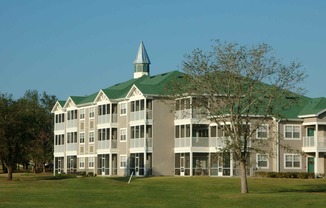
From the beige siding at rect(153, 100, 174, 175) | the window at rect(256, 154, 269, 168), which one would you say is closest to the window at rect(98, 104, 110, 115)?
the beige siding at rect(153, 100, 174, 175)

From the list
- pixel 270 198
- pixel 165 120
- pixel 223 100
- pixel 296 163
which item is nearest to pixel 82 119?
pixel 165 120

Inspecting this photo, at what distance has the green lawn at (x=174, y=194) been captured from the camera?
44581mm

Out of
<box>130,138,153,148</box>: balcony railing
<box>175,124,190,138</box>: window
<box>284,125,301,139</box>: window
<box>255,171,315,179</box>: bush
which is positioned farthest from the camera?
<box>130,138,153,148</box>: balcony railing

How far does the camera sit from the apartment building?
76750mm

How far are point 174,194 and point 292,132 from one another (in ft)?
94.3

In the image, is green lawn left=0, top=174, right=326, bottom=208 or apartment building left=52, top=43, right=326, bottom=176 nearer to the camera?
green lawn left=0, top=174, right=326, bottom=208

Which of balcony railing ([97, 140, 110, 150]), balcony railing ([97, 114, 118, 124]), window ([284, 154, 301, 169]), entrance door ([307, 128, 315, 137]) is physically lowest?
window ([284, 154, 301, 169])

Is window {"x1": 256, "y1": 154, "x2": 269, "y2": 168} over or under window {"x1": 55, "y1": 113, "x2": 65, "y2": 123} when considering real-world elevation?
under

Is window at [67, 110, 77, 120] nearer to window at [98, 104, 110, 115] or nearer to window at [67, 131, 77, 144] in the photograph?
window at [67, 131, 77, 144]

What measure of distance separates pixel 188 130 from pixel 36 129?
1770cm

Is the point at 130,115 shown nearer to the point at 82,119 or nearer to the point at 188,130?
the point at 188,130

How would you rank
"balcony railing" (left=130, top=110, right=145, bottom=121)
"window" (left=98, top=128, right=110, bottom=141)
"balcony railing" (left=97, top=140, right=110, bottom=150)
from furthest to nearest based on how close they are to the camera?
1. "window" (left=98, top=128, right=110, bottom=141)
2. "balcony railing" (left=97, top=140, right=110, bottom=150)
3. "balcony railing" (left=130, top=110, right=145, bottom=121)

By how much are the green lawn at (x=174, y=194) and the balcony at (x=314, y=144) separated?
8182 millimetres

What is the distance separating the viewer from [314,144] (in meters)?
76.1
